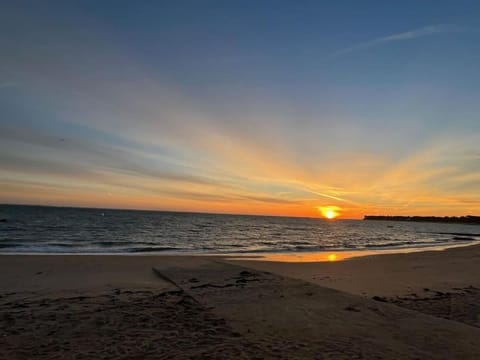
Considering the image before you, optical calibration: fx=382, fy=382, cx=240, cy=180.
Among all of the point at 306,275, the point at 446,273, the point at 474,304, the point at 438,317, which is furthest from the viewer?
the point at 446,273

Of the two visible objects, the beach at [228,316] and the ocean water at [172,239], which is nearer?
the beach at [228,316]

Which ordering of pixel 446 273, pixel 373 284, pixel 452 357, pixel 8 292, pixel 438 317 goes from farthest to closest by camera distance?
1. pixel 446 273
2. pixel 373 284
3. pixel 8 292
4. pixel 438 317
5. pixel 452 357

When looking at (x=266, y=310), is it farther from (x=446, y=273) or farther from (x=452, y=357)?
(x=446, y=273)

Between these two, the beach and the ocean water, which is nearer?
the beach

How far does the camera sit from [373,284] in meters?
12.8

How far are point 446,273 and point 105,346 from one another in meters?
14.7

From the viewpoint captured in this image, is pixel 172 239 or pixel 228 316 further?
pixel 172 239

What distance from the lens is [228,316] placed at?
761 cm

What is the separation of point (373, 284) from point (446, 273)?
5138 mm

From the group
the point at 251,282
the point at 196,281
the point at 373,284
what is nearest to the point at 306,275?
the point at 373,284

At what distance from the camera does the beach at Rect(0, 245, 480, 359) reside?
5730 millimetres

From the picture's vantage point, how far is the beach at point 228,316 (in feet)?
18.8

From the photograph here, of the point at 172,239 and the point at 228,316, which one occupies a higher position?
the point at 172,239

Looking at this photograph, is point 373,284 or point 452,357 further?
point 373,284
